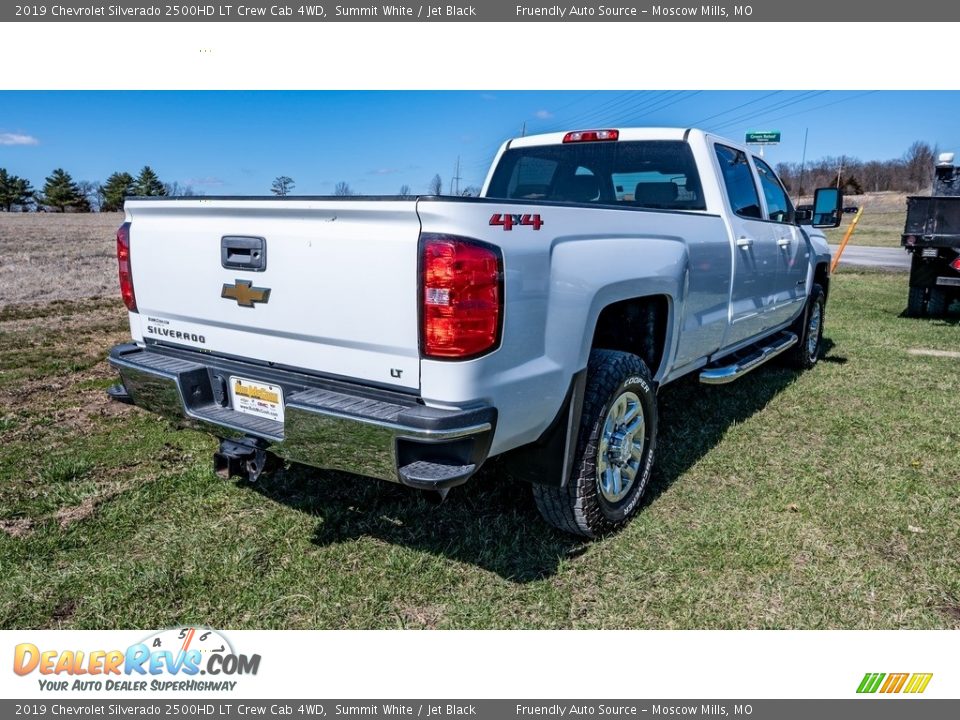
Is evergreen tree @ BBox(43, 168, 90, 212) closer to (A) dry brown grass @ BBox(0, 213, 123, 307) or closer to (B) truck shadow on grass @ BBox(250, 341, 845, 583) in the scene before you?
(A) dry brown grass @ BBox(0, 213, 123, 307)

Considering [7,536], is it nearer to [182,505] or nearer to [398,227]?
[182,505]

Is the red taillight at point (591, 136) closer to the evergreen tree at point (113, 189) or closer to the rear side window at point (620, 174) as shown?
the rear side window at point (620, 174)

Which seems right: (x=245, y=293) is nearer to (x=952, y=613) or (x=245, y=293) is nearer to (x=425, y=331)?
(x=425, y=331)

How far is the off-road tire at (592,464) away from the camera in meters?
3.08

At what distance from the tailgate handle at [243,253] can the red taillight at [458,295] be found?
0.79 m

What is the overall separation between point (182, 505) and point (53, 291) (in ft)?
31.0

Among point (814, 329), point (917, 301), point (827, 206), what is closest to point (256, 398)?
point (827, 206)

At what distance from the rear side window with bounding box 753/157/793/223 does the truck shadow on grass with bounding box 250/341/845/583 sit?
7.21 feet

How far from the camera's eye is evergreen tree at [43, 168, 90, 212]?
7925cm

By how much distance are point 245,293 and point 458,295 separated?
1.03m

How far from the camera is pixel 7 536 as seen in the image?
10.5 ft

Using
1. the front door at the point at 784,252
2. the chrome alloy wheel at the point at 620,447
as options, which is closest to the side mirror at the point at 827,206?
the front door at the point at 784,252

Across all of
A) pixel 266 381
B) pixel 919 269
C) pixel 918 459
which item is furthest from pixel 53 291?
pixel 919 269

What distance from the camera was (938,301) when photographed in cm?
1035
